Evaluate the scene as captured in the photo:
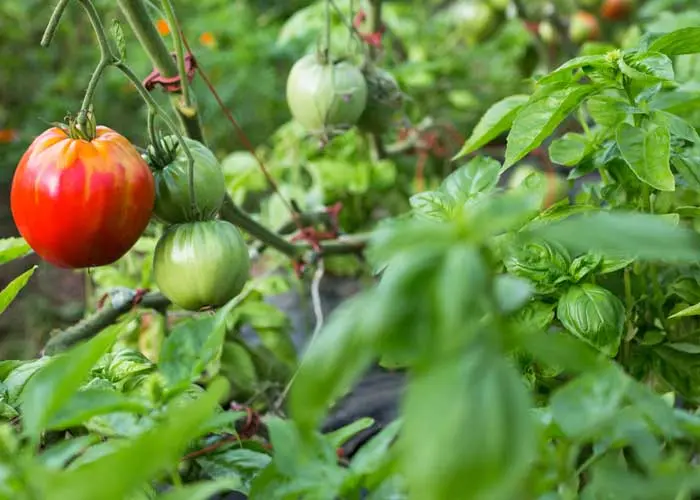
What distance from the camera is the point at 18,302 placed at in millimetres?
2035

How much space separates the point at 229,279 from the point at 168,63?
0.27 meters

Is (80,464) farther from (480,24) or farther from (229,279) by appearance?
(480,24)

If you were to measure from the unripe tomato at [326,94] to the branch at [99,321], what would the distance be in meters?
0.29

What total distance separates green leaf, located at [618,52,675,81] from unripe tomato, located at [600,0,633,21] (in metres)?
1.90

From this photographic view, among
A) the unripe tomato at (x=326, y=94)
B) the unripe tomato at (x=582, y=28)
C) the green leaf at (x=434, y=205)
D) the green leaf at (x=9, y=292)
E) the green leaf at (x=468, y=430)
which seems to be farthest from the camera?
the unripe tomato at (x=582, y=28)

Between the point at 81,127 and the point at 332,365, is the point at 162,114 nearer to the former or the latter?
the point at 81,127

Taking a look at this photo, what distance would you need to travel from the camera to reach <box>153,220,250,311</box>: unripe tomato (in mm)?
732

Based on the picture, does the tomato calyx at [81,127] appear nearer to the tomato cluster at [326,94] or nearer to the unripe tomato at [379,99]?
the tomato cluster at [326,94]

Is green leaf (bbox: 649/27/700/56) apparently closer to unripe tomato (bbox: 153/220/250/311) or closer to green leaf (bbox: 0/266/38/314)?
unripe tomato (bbox: 153/220/250/311)

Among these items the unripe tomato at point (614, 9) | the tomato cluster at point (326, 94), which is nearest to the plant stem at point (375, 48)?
the tomato cluster at point (326, 94)

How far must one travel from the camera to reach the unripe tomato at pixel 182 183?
0.76 m

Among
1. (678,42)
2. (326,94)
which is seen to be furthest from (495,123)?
(326,94)

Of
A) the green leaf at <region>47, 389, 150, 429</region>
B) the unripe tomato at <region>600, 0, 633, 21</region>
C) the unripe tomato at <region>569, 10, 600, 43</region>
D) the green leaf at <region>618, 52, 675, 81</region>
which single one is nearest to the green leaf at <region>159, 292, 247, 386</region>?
the green leaf at <region>47, 389, 150, 429</region>

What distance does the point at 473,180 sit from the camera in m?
0.77
